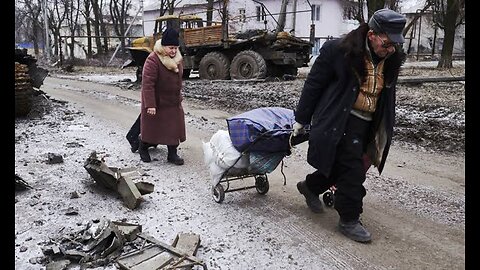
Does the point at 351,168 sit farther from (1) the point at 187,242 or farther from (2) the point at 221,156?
(1) the point at 187,242

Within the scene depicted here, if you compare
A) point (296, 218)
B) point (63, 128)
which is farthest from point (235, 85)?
point (296, 218)

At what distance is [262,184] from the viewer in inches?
186

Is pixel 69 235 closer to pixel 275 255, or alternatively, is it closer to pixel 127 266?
pixel 127 266

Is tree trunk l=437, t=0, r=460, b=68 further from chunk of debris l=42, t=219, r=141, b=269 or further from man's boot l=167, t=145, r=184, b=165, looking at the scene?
chunk of debris l=42, t=219, r=141, b=269

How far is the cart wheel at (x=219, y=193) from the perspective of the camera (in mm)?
4449

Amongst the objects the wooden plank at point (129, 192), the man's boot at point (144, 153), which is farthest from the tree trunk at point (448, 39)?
the wooden plank at point (129, 192)

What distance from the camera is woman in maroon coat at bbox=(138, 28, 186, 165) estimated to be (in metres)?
5.47

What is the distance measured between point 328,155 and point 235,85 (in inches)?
455

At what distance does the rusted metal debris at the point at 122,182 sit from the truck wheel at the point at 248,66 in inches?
456

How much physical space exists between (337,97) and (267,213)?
1369mm

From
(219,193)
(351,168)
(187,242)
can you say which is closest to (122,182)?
(219,193)

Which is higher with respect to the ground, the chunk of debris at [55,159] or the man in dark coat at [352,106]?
the man in dark coat at [352,106]

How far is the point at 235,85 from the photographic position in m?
14.9

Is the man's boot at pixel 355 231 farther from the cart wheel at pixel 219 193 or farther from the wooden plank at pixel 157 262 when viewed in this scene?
the wooden plank at pixel 157 262
